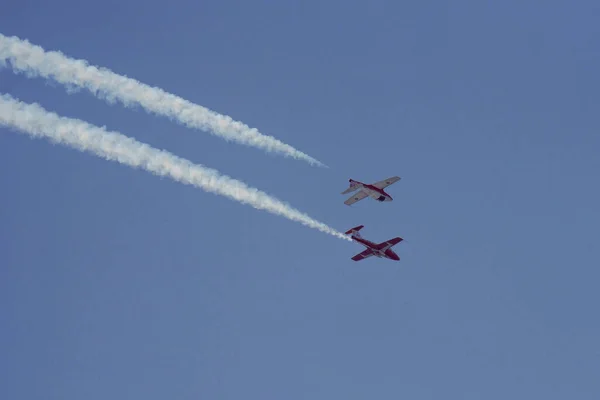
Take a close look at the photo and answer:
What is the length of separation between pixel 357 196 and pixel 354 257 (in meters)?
4.11

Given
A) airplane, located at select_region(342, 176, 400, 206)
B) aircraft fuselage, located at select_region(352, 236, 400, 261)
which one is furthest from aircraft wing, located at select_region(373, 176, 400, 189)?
aircraft fuselage, located at select_region(352, 236, 400, 261)

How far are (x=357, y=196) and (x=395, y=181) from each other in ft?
9.57

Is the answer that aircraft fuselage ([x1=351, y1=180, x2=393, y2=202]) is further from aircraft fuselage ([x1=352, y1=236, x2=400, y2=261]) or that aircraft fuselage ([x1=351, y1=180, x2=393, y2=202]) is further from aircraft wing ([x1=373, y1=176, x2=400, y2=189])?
aircraft fuselage ([x1=352, y1=236, x2=400, y2=261])

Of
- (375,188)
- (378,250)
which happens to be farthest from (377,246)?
(375,188)

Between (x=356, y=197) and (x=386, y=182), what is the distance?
2.52 meters

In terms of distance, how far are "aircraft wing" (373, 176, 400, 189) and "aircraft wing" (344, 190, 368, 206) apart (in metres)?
1.00

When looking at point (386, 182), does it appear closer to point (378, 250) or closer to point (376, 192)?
point (376, 192)

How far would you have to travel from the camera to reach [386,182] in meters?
102

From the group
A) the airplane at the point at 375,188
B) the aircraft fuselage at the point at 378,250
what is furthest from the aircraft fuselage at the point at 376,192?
the aircraft fuselage at the point at 378,250

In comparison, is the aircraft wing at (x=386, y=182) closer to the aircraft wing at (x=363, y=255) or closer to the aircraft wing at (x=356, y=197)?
the aircraft wing at (x=356, y=197)

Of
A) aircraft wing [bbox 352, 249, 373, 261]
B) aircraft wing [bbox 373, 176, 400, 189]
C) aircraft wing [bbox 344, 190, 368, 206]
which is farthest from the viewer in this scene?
aircraft wing [bbox 352, 249, 373, 261]

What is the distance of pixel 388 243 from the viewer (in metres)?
102

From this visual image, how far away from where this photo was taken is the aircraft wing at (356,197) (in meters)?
103

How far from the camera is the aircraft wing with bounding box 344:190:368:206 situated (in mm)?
102688
